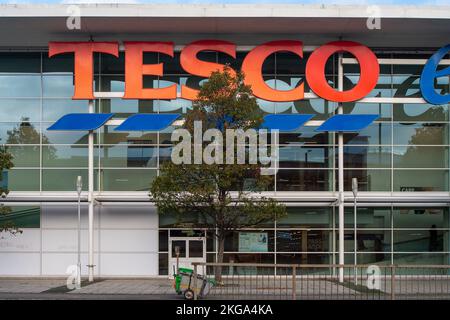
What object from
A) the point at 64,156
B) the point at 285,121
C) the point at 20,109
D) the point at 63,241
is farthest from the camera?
the point at 20,109

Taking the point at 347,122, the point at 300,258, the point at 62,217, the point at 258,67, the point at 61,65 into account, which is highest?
the point at 61,65

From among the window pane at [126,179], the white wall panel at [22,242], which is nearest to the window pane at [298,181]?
the window pane at [126,179]

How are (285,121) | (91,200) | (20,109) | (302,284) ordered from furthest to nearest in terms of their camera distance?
(20,109) → (285,121) → (91,200) → (302,284)

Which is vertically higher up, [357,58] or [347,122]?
[357,58]

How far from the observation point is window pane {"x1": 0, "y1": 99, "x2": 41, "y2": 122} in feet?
80.8

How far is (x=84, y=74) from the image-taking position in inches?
941

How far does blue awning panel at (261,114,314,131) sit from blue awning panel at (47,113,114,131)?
649cm

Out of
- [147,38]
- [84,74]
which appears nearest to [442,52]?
[147,38]

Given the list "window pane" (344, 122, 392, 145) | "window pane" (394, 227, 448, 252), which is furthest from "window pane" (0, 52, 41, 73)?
"window pane" (394, 227, 448, 252)

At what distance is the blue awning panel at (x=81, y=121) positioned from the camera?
77.6 ft

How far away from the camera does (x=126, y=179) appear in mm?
24328

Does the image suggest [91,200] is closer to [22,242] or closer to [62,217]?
[62,217]

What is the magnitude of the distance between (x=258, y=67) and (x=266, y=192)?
17.0 feet

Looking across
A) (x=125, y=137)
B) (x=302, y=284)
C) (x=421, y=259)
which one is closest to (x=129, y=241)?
(x=125, y=137)
